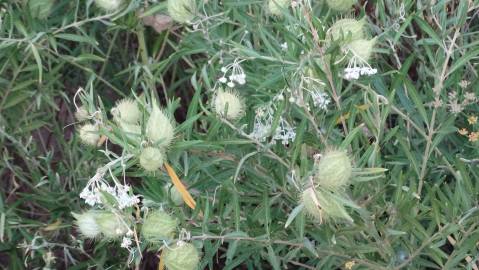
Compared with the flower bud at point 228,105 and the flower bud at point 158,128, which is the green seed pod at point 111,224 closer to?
the flower bud at point 158,128

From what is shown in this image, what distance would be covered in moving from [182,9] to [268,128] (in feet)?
1.26

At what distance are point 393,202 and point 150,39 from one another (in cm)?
145

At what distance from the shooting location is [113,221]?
4.87 ft

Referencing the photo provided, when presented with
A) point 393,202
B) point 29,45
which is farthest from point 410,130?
point 29,45

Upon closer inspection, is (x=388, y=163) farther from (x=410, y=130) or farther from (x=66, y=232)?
(x=66, y=232)

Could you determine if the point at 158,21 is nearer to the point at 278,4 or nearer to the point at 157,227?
the point at 278,4

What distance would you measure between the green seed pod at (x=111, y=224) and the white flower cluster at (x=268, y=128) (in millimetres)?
A: 358

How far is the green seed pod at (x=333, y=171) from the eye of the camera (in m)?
1.36

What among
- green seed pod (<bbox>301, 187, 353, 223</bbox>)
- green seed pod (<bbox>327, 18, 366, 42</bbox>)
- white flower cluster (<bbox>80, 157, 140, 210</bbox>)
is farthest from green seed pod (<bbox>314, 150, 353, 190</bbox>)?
white flower cluster (<bbox>80, 157, 140, 210</bbox>)

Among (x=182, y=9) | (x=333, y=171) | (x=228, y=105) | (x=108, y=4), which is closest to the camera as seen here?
(x=333, y=171)

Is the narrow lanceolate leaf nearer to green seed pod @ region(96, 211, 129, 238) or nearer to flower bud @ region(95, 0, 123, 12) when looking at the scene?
green seed pod @ region(96, 211, 129, 238)

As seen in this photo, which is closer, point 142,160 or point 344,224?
point 142,160

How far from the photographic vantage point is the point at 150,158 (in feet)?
4.73

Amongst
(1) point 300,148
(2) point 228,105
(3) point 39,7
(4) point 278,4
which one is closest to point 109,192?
(2) point 228,105
